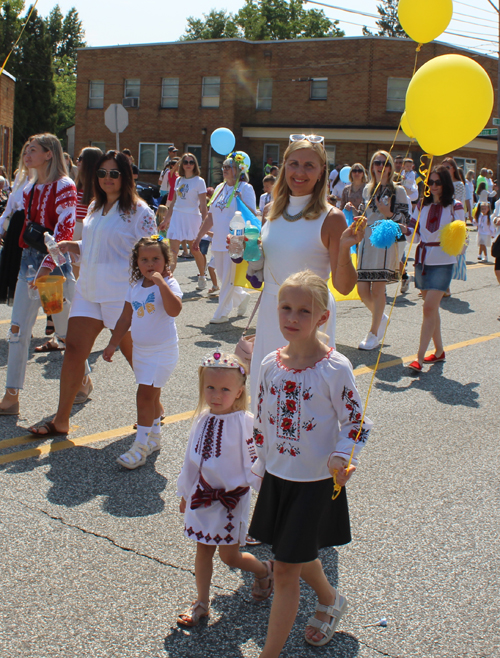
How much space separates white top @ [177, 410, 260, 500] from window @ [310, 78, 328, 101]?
34440mm

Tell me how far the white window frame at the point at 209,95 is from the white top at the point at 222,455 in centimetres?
3554

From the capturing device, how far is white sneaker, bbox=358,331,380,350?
8.15 m

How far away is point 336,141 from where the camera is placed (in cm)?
3484

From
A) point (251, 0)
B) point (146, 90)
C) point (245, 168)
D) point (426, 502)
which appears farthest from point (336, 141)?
point (251, 0)

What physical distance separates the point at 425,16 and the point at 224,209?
17.7ft

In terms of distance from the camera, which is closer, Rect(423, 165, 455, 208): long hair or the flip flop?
the flip flop

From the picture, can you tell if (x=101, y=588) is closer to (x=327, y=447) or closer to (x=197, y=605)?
(x=197, y=605)

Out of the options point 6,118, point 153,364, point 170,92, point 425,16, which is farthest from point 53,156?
point 170,92

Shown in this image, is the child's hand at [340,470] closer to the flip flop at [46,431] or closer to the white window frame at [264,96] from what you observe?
the flip flop at [46,431]

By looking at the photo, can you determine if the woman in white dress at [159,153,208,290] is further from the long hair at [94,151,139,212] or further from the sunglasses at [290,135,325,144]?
the sunglasses at [290,135,325,144]

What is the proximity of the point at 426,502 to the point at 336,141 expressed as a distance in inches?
1276

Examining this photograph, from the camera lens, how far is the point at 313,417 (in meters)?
2.72

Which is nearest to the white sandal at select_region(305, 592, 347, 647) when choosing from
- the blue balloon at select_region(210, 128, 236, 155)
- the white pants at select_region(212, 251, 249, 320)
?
the white pants at select_region(212, 251, 249, 320)

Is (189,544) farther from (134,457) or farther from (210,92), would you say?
(210,92)
